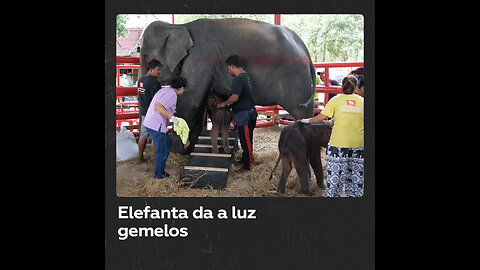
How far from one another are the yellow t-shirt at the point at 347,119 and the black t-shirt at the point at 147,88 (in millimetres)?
1750

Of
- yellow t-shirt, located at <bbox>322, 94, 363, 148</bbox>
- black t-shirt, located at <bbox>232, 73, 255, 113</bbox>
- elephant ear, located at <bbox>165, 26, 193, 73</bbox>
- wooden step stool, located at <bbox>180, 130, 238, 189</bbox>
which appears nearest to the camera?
yellow t-shirt, located at <bbox>322, 94, 363, 148</bbox>

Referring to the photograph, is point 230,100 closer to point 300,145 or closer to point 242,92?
point 242,92

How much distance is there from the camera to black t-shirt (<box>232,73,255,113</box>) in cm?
392

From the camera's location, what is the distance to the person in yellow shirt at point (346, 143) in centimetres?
316

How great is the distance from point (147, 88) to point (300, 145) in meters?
1.67

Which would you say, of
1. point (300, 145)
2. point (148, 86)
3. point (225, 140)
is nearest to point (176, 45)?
point (148, 86)

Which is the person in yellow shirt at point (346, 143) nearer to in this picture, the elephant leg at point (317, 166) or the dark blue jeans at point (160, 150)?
the elephant leg at point (317, 166)

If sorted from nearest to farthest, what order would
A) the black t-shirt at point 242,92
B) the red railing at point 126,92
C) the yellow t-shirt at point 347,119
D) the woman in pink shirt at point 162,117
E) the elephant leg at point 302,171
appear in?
the yellow t-shirt at point 347,119 → the elephant leg at point 302,171 → the woman in pink shirt at point 162,117 → the black t-shirt at point 242,92 → the red railing at point 126,92

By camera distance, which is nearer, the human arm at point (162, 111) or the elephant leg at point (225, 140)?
the human arm at point (162, 111)

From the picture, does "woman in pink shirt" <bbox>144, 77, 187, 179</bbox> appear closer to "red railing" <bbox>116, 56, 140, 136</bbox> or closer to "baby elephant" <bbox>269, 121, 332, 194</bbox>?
"red railing" <bbox>116, 56, 140, 136</bbox>

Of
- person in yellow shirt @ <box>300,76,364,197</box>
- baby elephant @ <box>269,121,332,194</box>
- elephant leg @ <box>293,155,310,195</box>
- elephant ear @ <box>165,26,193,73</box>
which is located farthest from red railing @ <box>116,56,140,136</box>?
person in yellow shirt @ <box>300,76,364,197</box>

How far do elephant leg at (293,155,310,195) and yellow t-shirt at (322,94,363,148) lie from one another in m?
0.33

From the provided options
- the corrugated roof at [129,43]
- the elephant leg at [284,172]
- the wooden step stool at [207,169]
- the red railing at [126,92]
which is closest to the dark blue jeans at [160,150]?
the wooden step stool at [207,169]

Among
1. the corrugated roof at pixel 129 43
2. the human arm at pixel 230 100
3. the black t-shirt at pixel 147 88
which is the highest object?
the corrugated roof at pixel 129 43
